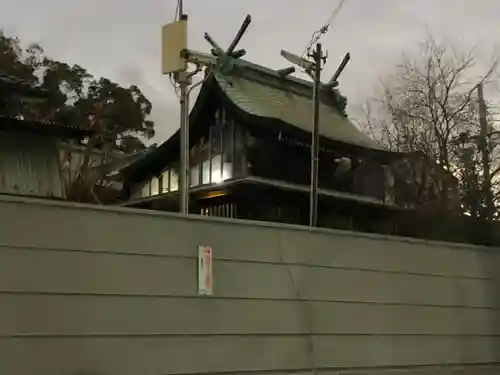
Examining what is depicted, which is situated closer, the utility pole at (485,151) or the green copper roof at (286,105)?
the utility pole at (485,151)

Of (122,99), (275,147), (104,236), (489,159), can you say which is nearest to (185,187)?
(104,236)

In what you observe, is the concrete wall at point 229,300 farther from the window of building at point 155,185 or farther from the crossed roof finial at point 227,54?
the window of building at point 155,185

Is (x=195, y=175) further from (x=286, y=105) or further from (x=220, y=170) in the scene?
(x=286, y=105)

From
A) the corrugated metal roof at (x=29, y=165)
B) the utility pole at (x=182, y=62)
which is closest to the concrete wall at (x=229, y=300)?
the utility pole at (x=182, y=62)

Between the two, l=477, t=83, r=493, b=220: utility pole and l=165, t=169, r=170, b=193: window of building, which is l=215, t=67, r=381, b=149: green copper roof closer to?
l=477, t=83, r=493, b=220: utility pole

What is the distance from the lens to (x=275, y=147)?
1579cm

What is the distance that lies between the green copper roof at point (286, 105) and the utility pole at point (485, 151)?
8.29ft

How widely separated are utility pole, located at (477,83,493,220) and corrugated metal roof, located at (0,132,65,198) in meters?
8.31

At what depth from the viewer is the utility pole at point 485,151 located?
14386 millimetres

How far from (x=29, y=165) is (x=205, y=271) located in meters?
5.79

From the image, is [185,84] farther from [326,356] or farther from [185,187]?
[326,356]

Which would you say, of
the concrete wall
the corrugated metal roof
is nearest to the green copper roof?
the corrugated metal roof

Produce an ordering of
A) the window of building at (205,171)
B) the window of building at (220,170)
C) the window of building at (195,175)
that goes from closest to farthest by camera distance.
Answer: the window of building at (220,170)
the window of building at (205,171)
the window of building at (195,175)

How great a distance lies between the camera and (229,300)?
5.91 m
